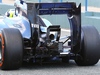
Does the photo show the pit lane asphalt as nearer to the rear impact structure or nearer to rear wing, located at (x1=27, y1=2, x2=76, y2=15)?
the rear impact structure

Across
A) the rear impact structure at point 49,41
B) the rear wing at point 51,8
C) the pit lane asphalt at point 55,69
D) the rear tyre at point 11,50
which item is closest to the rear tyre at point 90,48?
the rear impact structure at point 49,41

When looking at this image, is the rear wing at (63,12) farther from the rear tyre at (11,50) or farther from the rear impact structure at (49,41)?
the rear tyre at (11,50)

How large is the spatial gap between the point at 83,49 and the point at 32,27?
1.22m

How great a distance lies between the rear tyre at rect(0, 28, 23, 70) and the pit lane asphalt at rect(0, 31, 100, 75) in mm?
164

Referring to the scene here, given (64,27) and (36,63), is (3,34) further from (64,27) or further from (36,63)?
(64,27)

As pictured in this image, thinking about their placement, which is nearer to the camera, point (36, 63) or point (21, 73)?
point (21, 73)

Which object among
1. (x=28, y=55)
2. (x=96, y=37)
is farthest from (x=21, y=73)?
(x=96, y=37)

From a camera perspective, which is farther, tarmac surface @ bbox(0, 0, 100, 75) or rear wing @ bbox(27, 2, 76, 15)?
rear wing @ bbox(27, 2, 76, 15)

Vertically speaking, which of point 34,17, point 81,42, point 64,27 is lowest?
point 64,27

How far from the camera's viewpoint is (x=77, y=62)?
9914 millimetres

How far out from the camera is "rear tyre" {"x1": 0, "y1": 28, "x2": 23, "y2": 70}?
349 inches

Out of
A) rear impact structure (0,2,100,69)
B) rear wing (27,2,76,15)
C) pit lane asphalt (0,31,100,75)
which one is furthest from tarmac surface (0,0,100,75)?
rear wing (27,2,76,15)

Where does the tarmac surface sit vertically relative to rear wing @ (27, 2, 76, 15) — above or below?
below

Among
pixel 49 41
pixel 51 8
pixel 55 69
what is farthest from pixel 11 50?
pixel 51 8
